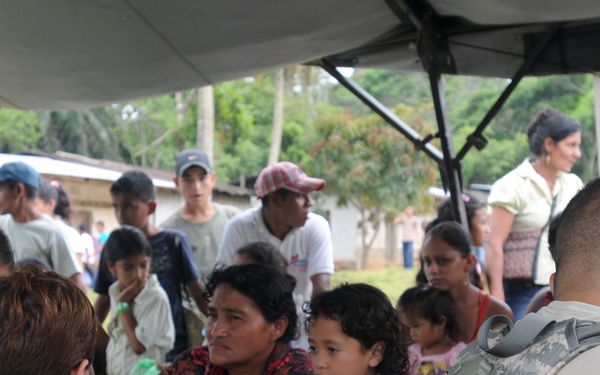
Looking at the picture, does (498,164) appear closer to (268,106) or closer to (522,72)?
(268,106)

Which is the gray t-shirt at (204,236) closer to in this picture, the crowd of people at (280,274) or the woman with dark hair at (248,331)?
the crowd of people at (280,274)

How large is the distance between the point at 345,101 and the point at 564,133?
4076 cm

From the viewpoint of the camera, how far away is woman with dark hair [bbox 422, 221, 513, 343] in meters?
3.96

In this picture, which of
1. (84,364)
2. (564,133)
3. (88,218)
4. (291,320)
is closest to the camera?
(84,364)

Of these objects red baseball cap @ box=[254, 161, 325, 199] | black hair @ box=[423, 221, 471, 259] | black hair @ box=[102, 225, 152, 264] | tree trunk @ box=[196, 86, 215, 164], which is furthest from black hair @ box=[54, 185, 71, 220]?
tree trunk @ box=[196, 86, 215, 164]

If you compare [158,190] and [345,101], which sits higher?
[345,101]

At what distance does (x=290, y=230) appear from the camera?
472cm

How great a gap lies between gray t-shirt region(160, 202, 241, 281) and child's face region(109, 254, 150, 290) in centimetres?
90

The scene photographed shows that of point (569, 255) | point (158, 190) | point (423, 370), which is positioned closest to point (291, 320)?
point (423, 370)

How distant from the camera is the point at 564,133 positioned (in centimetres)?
488

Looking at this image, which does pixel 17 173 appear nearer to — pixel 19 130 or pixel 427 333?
pixel 427 333

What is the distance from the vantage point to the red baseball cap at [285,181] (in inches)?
183

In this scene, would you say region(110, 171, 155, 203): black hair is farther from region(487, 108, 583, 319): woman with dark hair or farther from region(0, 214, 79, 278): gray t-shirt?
region(487, 108, 583, 319): woman with dark hair

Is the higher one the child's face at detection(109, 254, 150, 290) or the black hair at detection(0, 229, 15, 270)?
the black hair at detection(0, 229, 15, 270)
